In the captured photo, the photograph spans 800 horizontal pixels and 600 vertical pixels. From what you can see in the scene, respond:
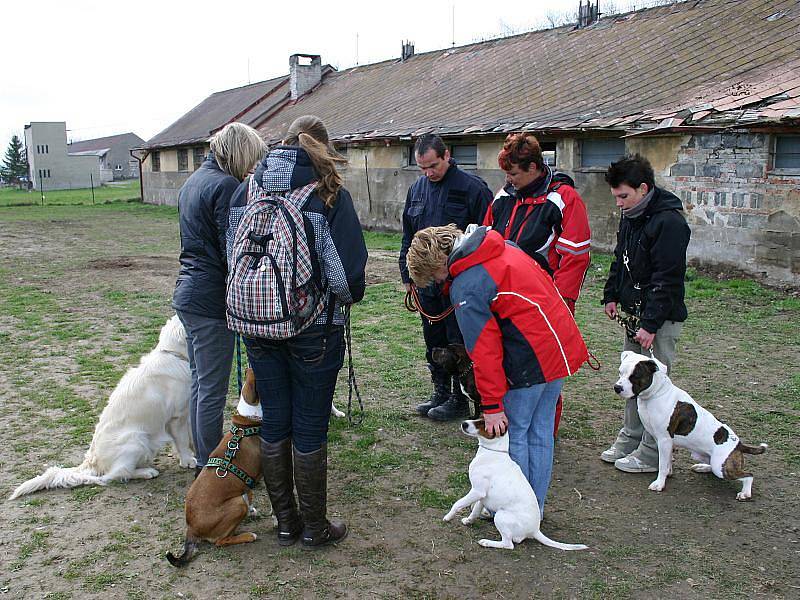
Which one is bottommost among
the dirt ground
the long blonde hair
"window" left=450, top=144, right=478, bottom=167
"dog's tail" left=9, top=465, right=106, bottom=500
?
the dirt ground

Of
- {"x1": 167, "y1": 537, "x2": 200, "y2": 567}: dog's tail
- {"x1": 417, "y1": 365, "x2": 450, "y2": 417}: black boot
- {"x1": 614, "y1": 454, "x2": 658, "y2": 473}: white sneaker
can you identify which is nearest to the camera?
{"x1": 167, "y1": 537, "x2": 200, "y2": 567}: dog's tail

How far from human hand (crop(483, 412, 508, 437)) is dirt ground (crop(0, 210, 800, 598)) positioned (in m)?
0.65

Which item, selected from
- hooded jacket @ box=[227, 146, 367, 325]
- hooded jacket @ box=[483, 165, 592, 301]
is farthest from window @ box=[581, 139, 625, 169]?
hooded jacket @ box=[227, 146, 367, 325]

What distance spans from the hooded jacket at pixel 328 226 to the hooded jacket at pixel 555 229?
4.85ft

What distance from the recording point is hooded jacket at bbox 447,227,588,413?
3203mm

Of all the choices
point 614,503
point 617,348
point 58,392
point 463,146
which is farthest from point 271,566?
point 463,146

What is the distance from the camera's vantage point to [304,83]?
27.7 metres

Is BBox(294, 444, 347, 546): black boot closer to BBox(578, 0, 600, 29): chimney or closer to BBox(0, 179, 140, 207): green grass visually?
BBox(578, 0, 600, 29): chimney

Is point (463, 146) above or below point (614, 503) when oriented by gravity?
above

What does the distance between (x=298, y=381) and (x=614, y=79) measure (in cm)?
1316

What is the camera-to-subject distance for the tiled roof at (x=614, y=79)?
37.9 ft

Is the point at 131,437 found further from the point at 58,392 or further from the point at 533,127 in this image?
the point at 533,127

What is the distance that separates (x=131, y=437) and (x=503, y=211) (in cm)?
277

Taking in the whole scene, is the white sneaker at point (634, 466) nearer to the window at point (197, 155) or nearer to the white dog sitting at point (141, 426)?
the white dog sitting at point (141, 426)
